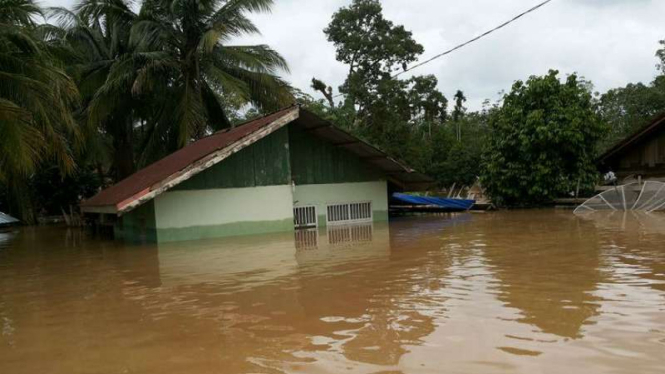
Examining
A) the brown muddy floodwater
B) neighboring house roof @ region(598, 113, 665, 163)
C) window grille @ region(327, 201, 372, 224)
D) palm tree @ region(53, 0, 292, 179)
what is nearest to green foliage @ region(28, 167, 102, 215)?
palm tree @ region(53, 0, 292, 179)

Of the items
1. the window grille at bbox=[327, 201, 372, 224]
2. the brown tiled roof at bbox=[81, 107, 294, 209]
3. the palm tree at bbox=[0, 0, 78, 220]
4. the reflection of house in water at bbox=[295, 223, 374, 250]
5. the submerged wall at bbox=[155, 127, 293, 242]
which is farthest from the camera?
the window grille at bbox=[327, 201, 372, 224]

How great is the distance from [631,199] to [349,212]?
976cm

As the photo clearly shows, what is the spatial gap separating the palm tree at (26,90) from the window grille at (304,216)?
24.3 feet

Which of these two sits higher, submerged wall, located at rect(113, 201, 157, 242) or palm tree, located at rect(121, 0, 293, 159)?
palm tree, located at rect(121, 0, 293, 159)

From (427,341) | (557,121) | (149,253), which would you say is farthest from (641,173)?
(427,341)

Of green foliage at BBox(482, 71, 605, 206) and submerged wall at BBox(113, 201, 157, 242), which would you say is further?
green foliage at BBox(482, 71, 605, 206)

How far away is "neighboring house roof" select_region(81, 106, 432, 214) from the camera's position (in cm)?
1480

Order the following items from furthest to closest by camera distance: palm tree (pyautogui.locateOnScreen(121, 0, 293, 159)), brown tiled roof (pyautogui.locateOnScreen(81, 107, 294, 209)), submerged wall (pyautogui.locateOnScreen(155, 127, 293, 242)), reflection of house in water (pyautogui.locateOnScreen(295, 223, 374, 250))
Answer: palm tree (pyautogui.locateOnScreen(121, 0, 293, 159)) → submerged wall (pyautogui.locateOnScreen(155, 127, 293, 242)) → brown tiled roof (pyautogui.locateOnScreen(81, 107, 294, 209)) → reflection of house in water (pyautogui.locateOnScreen(295, 223, 374, 250))

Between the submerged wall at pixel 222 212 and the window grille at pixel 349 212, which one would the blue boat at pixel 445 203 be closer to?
the window grille at pixel 349 212

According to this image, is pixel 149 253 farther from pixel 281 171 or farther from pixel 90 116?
pixel 90 116

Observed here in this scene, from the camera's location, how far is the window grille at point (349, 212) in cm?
1988

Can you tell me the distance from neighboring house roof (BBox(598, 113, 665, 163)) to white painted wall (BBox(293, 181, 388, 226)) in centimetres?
982

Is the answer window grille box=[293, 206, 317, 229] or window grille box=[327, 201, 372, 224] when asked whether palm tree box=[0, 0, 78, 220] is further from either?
window grille box=[327, 201, 372, 224]

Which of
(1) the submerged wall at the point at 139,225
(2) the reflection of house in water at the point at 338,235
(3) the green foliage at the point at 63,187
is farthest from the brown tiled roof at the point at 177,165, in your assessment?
(3) the green foliage at the point at 63,187
